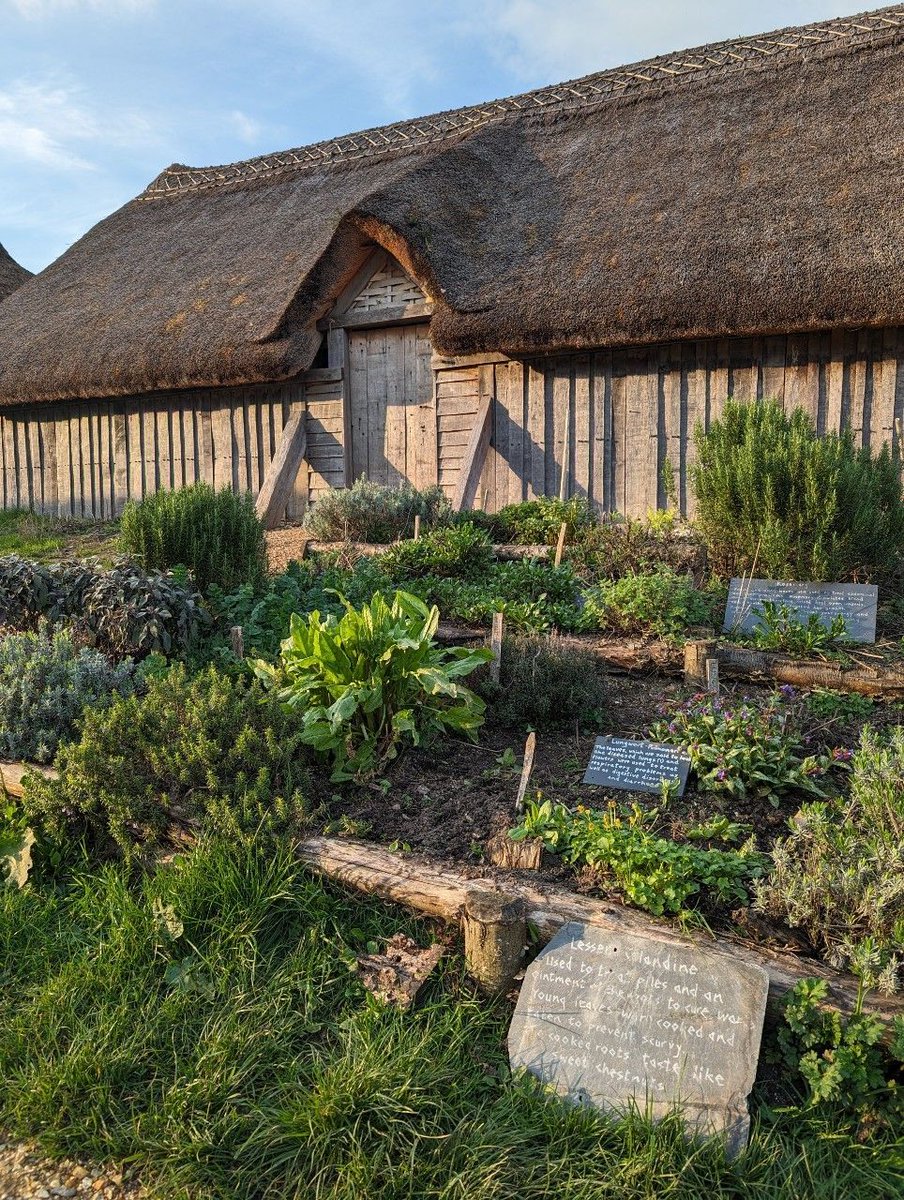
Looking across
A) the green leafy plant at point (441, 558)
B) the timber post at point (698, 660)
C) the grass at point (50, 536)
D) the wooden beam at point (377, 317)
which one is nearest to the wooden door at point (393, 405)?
the wooden beam at point (377, 317)

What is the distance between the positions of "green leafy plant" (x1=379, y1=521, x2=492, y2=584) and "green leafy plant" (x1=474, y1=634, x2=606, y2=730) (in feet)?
6.58

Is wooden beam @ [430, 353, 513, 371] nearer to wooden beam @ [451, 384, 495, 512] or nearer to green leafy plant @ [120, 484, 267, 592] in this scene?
Result: wooden beam @ [451, 384, 495, 512]

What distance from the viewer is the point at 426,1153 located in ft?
8.23

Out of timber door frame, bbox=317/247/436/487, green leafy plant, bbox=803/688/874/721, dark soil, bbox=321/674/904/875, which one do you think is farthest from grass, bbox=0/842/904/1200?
timber door frame, bbox=317/247/436/487

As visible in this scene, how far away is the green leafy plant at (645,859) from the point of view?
10.3ft

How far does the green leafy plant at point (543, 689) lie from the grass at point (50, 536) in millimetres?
5469

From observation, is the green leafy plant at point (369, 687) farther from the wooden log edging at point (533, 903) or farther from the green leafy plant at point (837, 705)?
the green leafy plant at point (837, 705)

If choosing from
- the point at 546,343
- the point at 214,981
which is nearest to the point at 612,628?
the point at 214,981

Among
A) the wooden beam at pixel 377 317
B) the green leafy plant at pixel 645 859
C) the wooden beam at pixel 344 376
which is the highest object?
the wooden beam at pixel 377 317

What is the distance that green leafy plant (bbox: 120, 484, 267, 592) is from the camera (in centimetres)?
646

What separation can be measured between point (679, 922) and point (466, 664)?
5.55ft

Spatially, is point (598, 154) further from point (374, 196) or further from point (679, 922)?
point (679, 922)

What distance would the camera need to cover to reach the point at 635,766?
409cm

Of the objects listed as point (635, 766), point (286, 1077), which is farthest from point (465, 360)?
point (286, 1077)
